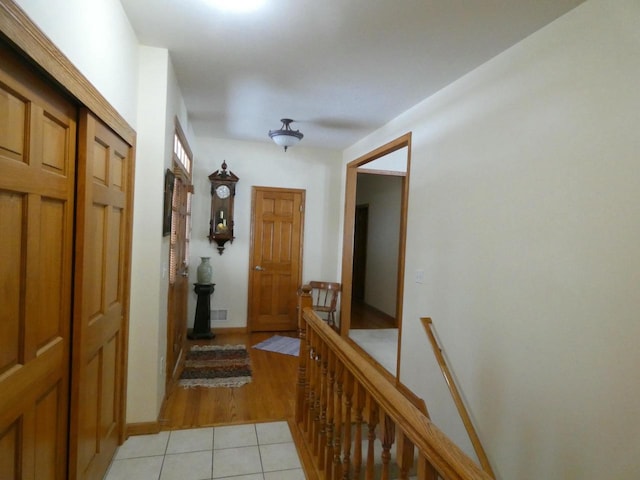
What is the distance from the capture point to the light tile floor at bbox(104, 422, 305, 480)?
199cm

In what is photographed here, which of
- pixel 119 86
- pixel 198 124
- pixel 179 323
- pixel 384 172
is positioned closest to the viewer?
pixel 119 86

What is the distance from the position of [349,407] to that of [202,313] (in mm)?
3157

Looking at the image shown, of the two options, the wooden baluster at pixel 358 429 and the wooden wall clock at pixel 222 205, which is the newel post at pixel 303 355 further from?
the wooden wall clock at pixel 222 205

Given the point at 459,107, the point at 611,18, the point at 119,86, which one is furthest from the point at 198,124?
the point at 611,18

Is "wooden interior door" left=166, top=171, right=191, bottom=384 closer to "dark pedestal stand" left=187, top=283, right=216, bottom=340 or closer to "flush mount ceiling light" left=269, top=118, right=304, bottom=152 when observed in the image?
"dark pedestal stand" left=187, top=283, right=216, bottom=340

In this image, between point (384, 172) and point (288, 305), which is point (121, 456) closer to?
point (288, 305)

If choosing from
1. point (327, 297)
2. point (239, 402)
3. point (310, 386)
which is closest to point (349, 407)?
point (310, 386)

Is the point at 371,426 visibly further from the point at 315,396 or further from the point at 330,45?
the point at 330,45

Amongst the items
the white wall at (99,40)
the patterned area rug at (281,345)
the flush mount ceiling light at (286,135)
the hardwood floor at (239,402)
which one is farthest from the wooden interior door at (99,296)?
the patterned area rug at (281,345)

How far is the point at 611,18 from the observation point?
1.50m

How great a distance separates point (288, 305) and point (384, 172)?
2250mm

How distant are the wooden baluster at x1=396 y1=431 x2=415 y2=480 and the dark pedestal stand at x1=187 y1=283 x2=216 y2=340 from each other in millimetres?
3614

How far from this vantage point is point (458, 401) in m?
2.26

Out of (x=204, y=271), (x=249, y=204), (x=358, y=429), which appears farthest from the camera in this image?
(x=249, y=204)
